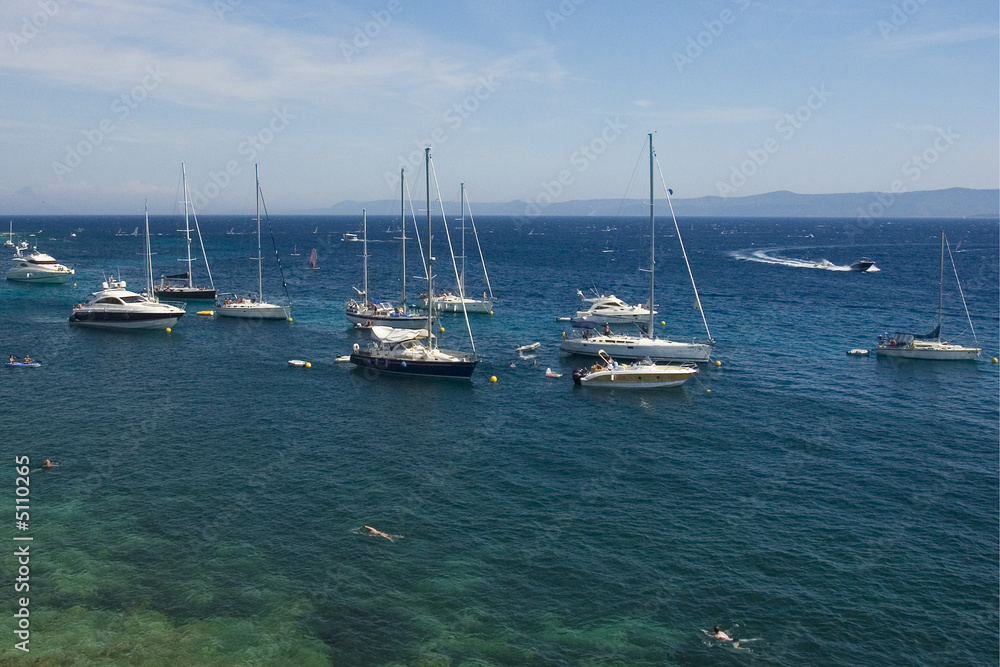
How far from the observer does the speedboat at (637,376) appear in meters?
66.2

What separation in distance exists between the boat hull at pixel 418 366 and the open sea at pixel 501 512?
Result: 1.08 meters

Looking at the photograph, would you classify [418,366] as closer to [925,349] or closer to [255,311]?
[255,311]

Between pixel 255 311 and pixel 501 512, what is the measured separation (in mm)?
68324

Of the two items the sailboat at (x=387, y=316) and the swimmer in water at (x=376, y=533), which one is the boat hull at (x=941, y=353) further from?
the swimmer in water at (x=376, y=533)

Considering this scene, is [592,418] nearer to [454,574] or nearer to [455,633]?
[454,574]

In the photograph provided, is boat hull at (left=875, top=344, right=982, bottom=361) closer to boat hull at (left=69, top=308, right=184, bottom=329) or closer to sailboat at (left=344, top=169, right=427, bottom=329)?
sailboat at (left=344, top=169, right=427, bottom=329)

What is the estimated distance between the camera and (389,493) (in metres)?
42.6

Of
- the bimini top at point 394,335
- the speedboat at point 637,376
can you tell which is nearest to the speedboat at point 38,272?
the bimini top at point 394,335

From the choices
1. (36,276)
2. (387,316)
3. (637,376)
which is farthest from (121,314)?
(637,376)

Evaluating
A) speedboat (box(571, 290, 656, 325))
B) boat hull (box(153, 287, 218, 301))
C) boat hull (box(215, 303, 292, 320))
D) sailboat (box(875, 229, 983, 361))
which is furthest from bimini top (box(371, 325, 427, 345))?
boat hull (box(153, 287, 218, 301))

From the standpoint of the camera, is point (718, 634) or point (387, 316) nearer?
point (718, 634)

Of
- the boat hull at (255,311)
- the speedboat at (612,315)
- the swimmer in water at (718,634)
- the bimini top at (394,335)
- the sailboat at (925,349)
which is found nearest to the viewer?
the swimmer in water at (718,634)

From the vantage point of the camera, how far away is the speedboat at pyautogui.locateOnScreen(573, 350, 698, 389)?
66188 mm

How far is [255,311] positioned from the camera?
98.8 metres
